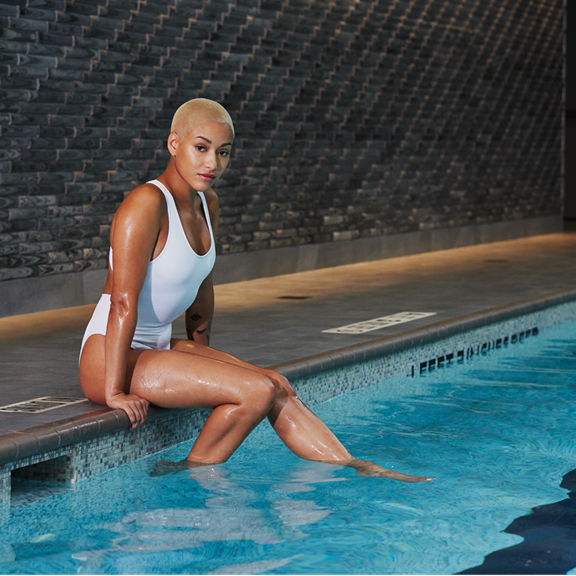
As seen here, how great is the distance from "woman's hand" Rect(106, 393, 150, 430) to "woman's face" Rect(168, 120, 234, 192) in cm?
74

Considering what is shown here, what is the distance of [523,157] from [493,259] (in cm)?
372

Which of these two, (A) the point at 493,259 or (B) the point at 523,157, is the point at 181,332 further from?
(B) the point at 523,157

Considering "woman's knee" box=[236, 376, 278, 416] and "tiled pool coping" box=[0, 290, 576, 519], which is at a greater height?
"woman's knee" box=[236, 376, 278, 416]

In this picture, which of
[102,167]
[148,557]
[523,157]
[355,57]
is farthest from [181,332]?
[523,157]

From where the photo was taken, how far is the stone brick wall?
7.41 metres

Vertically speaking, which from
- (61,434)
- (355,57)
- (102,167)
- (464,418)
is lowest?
(464,418)

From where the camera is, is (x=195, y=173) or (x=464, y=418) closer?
(x=195, y=173)

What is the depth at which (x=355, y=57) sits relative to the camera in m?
11.0

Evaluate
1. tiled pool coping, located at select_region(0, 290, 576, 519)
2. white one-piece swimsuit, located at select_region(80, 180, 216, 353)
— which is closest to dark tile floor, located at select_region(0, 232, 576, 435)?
tiled pool coping, located at select_region(0, 290, 576, 519)

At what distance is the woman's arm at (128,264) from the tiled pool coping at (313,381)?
287 millimetres

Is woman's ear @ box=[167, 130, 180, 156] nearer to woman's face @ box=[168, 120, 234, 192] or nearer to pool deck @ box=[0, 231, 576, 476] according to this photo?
woman's face @ box=[168, 120, 234, 192]

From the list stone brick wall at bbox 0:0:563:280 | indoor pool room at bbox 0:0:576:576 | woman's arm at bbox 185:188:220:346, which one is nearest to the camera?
indoor pool room at bbox 0:0:576:576

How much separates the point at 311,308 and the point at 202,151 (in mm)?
3824

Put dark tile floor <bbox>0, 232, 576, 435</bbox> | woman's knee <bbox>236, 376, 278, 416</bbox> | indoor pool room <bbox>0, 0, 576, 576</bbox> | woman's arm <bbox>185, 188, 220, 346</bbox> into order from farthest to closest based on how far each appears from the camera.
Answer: dark tile floor <bbox>0, 232, 576, 435</bbox> → woman's arm <bbox>185, 188, 220, 346</bbox> → woman's knee <bbox>236, 376, 278, 416</bbox> → indoor pool room <bbox>0, 0, 576, 576</bbox>
